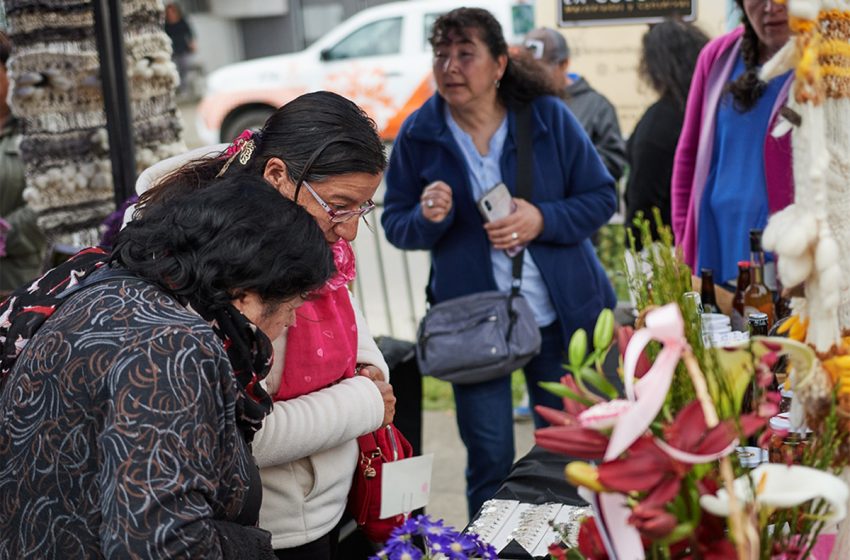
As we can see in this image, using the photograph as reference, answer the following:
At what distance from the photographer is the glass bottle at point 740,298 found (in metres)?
2.64

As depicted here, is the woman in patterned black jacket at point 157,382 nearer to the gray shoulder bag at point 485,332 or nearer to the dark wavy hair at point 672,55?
the gray shoulder bag at point 485,332

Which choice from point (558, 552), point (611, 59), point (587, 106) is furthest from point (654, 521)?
→ point (611, 59)

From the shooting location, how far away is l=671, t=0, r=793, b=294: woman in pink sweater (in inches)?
106

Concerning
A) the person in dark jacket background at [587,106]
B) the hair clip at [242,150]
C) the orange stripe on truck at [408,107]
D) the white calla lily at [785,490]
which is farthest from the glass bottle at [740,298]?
the orange stripe on truck at [408,107]

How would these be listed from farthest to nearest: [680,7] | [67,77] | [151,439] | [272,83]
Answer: [272,83]
[680,7]
[67,77]
[151,439]

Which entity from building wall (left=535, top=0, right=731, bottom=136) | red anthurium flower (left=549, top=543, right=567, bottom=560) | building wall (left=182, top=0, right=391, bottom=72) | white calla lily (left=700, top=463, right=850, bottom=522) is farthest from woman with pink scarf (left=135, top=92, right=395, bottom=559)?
building wall (left=182, top=0, right=391, bottom=72)

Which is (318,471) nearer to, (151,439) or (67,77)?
(151,439)

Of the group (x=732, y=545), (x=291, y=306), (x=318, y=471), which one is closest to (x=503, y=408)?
(x=318, y=471)

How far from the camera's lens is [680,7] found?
4309mm

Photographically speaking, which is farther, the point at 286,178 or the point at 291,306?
the point at 286,178

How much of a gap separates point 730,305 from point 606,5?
206 centimetres

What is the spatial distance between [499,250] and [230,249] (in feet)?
5.73

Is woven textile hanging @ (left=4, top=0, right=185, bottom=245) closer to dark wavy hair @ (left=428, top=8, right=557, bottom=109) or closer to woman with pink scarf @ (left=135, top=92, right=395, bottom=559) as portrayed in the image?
dark wavy hair @ (left=428, top=8, right=557, bottom=109)

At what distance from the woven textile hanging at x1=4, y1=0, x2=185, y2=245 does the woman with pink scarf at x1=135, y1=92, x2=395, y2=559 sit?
153 cm
